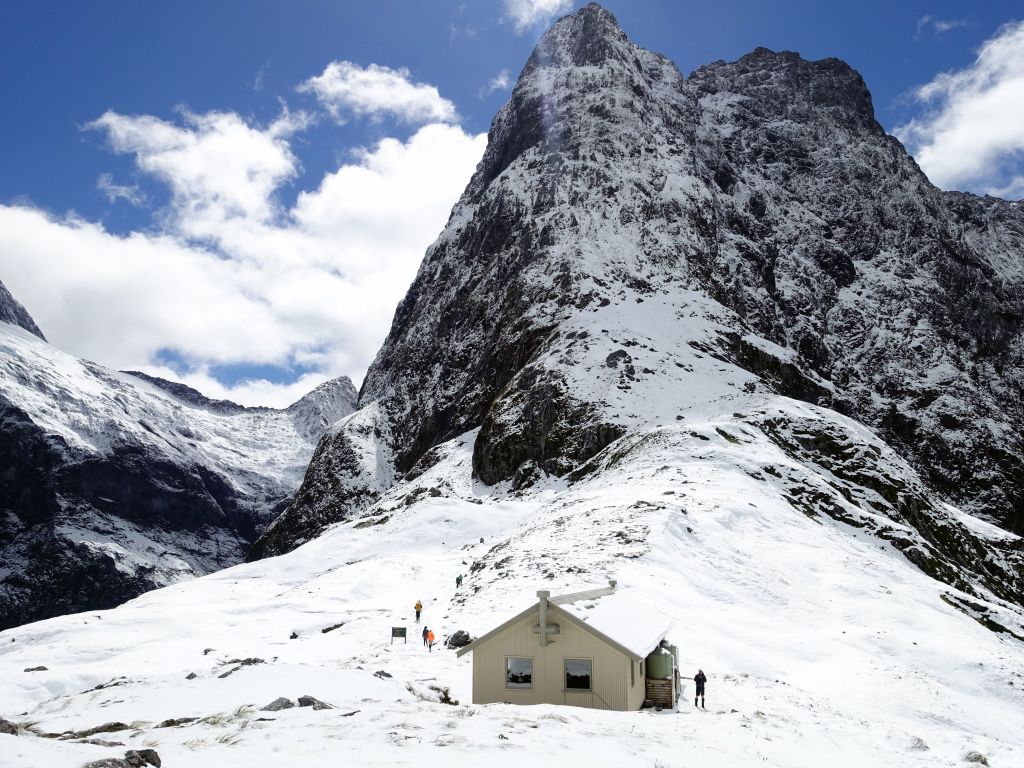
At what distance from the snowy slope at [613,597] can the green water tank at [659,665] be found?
952 millimetres

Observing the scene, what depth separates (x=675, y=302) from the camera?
316 ft

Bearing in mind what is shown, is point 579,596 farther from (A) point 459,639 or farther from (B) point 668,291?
(B) point 668,291

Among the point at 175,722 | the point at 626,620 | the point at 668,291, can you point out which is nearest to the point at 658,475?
the point at 626,620

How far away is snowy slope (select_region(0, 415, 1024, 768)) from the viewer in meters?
13.1

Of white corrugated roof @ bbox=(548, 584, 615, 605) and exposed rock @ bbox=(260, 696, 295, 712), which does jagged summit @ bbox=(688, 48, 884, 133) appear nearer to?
white corrugated roof @ bbox=(548, 584, 615, 605)

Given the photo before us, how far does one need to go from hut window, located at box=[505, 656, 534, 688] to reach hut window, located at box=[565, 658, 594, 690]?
2.87ft

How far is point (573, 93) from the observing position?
13162 cm

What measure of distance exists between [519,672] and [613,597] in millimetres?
4486

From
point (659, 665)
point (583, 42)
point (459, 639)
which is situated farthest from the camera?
point (583, 42)

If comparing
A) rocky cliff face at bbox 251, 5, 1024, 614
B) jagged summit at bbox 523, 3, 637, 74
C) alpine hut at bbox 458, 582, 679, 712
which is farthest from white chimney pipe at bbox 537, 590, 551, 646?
jagged summit at bbox 523, 3, 637, 74

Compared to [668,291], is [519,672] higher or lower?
lower

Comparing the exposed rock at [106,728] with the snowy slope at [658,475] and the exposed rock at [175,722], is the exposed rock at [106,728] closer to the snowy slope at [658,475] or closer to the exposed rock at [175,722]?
the snowy slope at [658,475]

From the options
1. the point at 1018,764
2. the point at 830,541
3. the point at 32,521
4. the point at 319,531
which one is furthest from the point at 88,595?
the point at 1018,764

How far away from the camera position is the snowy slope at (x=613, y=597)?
43.0ft
